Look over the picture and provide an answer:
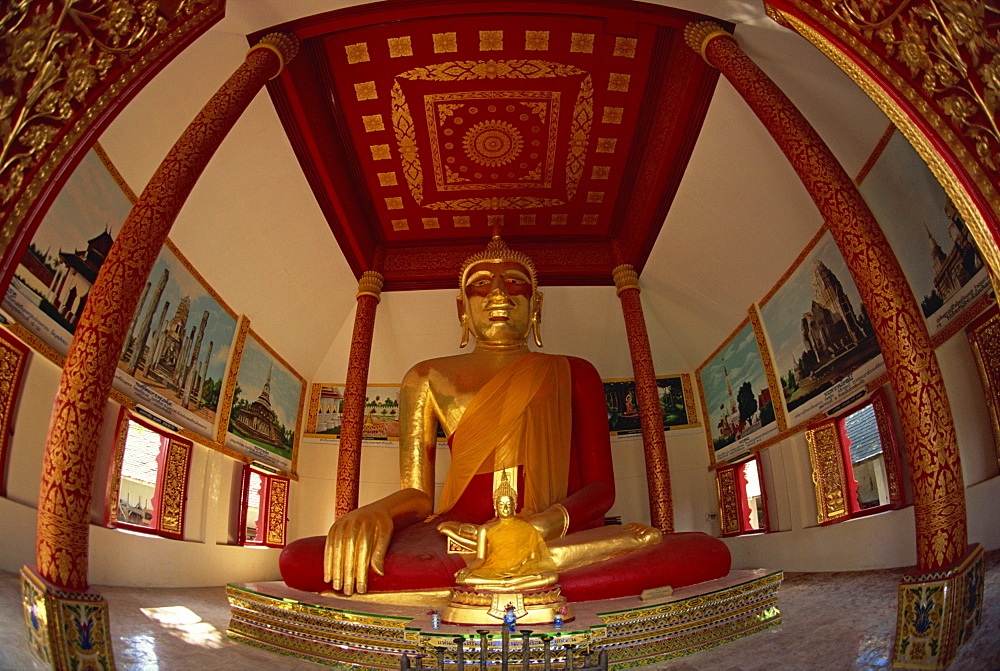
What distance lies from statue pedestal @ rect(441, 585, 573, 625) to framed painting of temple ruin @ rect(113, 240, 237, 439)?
390 cm

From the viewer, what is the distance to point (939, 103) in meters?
2.36

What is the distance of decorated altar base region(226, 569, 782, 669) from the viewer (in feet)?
7.96

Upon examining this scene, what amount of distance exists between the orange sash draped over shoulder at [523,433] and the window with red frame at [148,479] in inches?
112

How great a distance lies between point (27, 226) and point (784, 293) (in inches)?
236

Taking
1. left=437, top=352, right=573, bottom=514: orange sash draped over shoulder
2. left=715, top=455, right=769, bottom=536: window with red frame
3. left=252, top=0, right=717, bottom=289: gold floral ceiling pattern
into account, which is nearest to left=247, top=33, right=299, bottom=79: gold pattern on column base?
left=252, top=0, right=717, bottom=289: gold floral ceiling pattern

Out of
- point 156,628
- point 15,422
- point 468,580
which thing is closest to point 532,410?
point 468,580

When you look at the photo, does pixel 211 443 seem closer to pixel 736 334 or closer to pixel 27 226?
pixel 27 226

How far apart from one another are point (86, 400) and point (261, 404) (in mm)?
4845

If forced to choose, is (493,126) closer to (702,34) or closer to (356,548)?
(702,34)

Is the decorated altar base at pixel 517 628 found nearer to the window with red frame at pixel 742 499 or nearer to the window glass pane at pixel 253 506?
the window with red frame at pixel 742 499

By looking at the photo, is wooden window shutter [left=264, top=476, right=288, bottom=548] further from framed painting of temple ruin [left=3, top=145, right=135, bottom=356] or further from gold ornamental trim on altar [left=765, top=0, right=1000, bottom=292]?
gold ornamental trim on altar [left=765, top=0, right=1000, bottom=292]

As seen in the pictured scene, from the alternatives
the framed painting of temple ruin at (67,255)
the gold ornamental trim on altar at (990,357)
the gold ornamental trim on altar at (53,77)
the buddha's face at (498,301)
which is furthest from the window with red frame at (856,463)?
the framed painting of temple ruin at (67,255)

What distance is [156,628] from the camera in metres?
2.95

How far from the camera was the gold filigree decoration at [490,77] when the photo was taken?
217 inches
